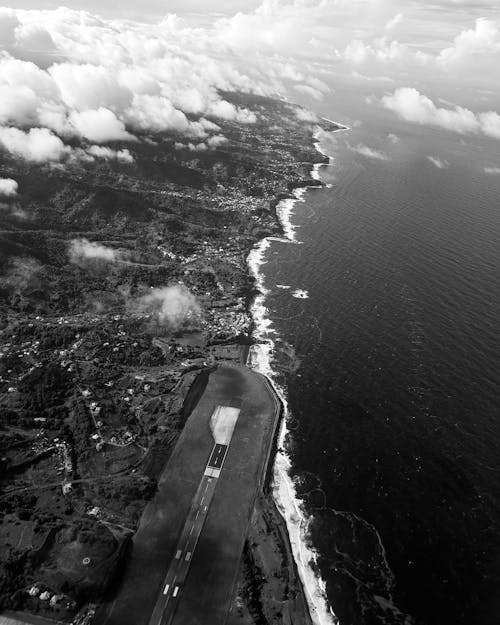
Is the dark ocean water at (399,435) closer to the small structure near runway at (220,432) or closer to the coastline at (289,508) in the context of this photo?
the coastline at (289,508)

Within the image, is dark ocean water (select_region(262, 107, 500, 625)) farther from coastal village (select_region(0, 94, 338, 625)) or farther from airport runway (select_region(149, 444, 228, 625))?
coastal village (select_region(0, 94, 338, 625))

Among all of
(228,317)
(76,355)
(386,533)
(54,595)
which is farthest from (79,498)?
(228,317)

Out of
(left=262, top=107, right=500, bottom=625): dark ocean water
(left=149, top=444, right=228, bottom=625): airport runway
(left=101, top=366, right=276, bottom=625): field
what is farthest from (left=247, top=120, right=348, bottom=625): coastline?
(left=149, top=444, right=228, bottom=625): airport runway

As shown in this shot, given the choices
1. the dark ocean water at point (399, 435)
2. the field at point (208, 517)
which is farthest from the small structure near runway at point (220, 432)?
the dark ocean water at point (399, 435)

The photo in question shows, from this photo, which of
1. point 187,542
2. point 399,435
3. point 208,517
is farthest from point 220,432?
point 399,435

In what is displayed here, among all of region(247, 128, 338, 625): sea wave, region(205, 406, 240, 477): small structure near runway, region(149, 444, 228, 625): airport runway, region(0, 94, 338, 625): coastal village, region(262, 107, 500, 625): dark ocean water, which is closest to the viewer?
region(149, 444, 228, 625): airport runway

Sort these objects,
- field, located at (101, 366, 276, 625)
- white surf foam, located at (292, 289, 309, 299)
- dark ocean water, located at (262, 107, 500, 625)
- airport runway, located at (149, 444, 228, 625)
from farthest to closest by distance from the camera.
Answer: white surf foam, located at (292, 289, 309, 299)
dark ocean water, located at (262, 107, 500, 625)
field, located at (101, 366, 276, 625)
airport runway, located at (149, 444, 228, 625)

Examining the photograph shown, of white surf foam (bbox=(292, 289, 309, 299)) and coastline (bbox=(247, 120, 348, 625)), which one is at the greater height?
coastline (bbox=(247, 120, 348, 625))
